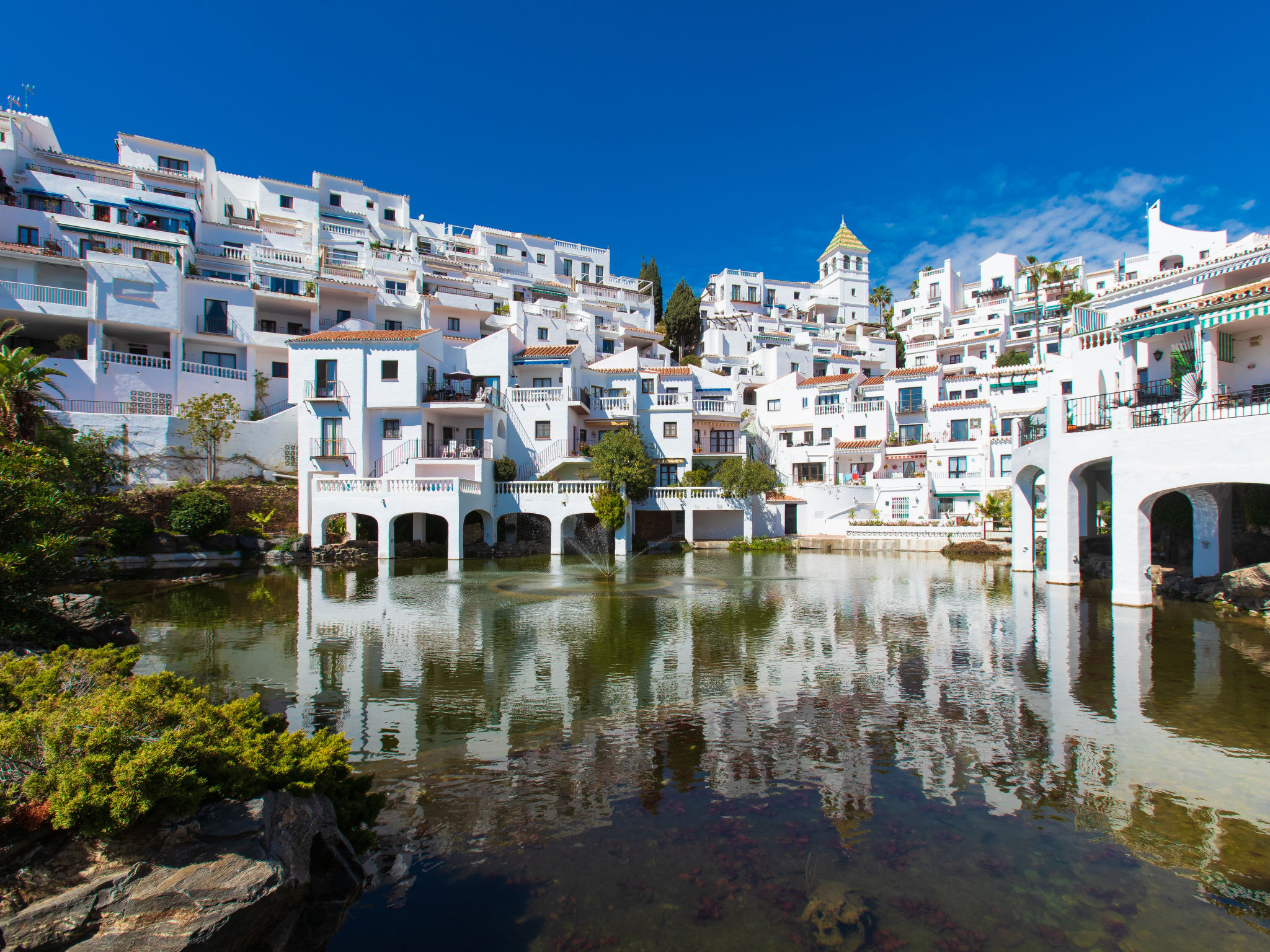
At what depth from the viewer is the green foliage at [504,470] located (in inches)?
1325

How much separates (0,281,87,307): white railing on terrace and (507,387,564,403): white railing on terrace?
21503 millimetres

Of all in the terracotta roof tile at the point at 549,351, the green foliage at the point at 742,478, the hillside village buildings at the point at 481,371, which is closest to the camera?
the hillside village buildings at the point at 481,371

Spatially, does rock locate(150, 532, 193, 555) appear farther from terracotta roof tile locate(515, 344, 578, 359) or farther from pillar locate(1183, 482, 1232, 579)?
pillar locate(1183, 482, 1232, 579)

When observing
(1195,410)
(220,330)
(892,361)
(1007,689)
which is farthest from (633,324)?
(1007,689)

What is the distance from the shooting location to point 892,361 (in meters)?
65.1

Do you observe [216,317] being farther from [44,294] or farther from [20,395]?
[20,395]

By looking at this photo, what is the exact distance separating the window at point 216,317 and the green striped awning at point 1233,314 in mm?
43281

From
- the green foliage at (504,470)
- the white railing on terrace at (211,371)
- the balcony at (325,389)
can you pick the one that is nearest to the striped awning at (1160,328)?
the green foliage at (504,470)

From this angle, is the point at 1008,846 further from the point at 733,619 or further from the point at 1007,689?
the point at 733,619

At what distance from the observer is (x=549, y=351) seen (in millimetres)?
39531

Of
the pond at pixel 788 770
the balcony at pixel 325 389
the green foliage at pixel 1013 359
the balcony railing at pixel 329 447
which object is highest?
the green foliage at pixel 1013 359

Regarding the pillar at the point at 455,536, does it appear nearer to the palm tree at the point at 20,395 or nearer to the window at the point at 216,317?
the palm tree at the point at 20,395

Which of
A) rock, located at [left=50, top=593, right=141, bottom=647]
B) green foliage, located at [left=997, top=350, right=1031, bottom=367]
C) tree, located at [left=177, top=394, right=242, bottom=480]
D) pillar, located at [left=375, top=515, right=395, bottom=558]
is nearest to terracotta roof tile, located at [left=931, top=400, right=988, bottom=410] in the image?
green foliage, located at [left=997, top=350, right=1031, bottom=367]

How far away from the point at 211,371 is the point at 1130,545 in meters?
41.2
